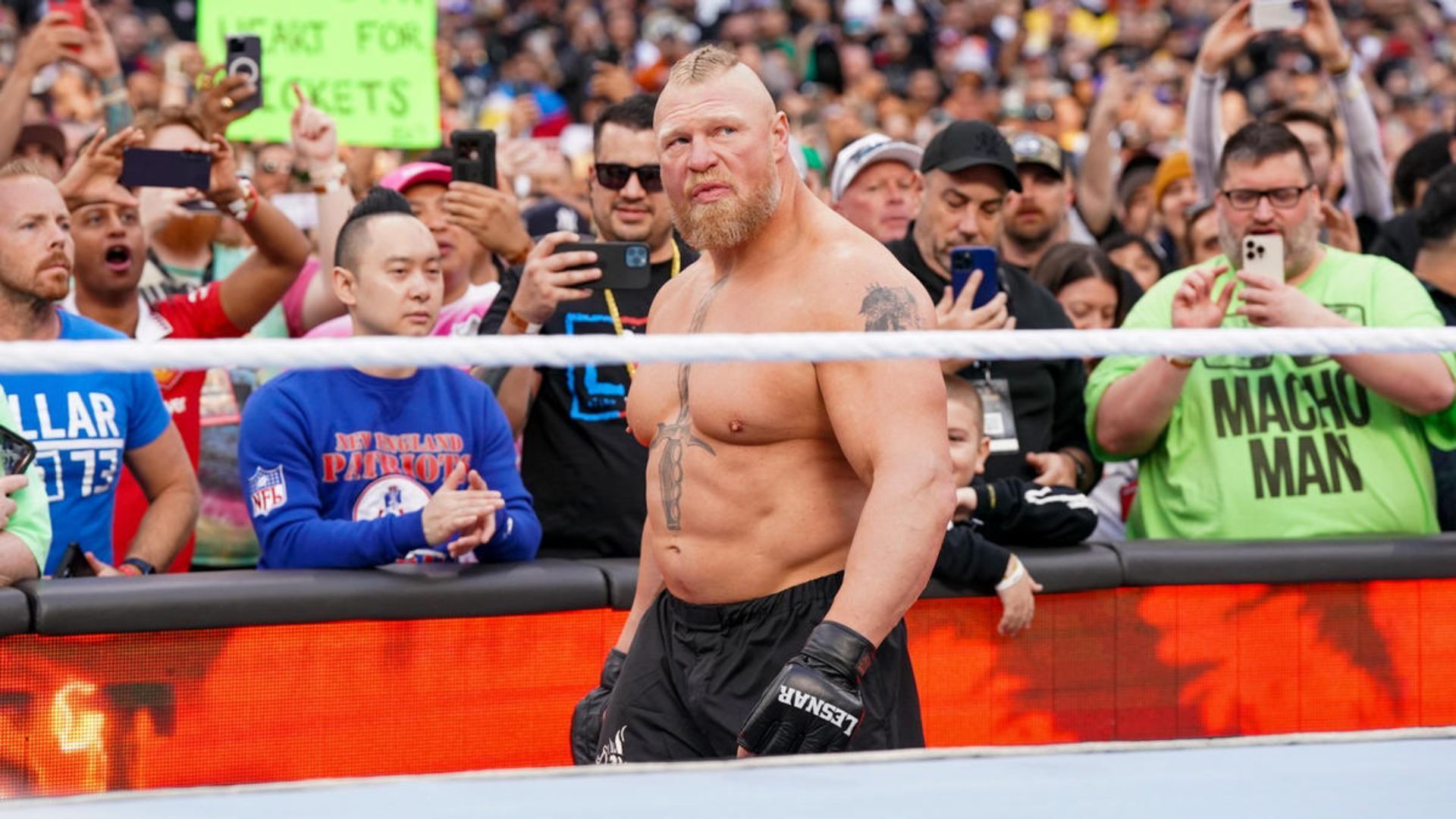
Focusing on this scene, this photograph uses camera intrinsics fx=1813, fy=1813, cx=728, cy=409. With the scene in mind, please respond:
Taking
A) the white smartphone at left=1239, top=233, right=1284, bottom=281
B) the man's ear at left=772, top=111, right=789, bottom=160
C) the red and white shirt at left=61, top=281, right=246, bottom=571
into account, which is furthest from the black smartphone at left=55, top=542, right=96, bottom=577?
the white smartphone at left=1239, top=233, right=1284, bottom=281

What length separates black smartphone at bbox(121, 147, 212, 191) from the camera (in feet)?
16.4

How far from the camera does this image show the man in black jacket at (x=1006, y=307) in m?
4.92

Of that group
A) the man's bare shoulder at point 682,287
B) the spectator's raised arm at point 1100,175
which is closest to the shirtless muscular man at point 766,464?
the man's bare shoulder at point 682,287

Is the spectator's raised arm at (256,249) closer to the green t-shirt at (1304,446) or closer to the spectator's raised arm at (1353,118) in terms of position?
the green t-shirt at (1304,446)

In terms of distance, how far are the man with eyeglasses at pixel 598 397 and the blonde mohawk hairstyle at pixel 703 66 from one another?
132 cm

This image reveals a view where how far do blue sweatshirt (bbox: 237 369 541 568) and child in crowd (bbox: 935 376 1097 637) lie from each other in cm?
102

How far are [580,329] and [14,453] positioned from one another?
4.88ft

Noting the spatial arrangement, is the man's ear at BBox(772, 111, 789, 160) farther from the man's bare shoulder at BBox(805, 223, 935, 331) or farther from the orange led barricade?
the orange led barricade

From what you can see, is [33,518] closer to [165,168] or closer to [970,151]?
[165,168]

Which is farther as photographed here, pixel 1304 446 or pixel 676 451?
pixel 1304 446

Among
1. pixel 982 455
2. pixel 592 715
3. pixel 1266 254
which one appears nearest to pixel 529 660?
pixel 592 715

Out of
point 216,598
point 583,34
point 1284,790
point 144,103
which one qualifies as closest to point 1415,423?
point 1284,790

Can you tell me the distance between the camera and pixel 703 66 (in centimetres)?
329

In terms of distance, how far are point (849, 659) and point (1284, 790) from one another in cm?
80
